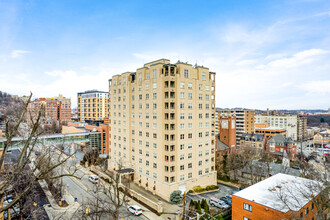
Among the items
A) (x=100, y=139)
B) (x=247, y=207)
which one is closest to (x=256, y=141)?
(x=247, y=207)

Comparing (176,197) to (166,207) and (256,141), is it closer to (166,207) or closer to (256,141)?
(166,207)

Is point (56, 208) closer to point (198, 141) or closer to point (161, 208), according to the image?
point (161, 208)

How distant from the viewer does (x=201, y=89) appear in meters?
39.9

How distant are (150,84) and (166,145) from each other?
1244 cm

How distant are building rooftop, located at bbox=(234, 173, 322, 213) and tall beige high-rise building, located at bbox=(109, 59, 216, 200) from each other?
39.9 feet

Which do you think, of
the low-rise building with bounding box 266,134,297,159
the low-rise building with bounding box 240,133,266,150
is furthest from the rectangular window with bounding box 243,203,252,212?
the low-rise building with bounding box 266,134,297,159

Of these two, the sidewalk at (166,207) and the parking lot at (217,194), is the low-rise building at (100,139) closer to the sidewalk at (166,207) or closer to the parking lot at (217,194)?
the sidewalk at (166,207)

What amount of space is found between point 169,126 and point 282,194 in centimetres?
1950

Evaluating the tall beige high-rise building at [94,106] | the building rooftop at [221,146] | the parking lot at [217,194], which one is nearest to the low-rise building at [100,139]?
the building rooftop at [221,146]

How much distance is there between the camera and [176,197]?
33625mm

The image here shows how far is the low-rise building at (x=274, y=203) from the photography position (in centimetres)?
2250

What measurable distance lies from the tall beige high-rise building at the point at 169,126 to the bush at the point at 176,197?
0.86 metres

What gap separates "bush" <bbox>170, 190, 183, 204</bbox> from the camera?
3361 centimetres

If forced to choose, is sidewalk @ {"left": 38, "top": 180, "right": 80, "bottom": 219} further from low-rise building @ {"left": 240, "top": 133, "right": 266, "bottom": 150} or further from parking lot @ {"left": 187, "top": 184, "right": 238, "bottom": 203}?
low-rise building @ {"left": 240, "top": 133, "right": 266, "bottom": 150}
